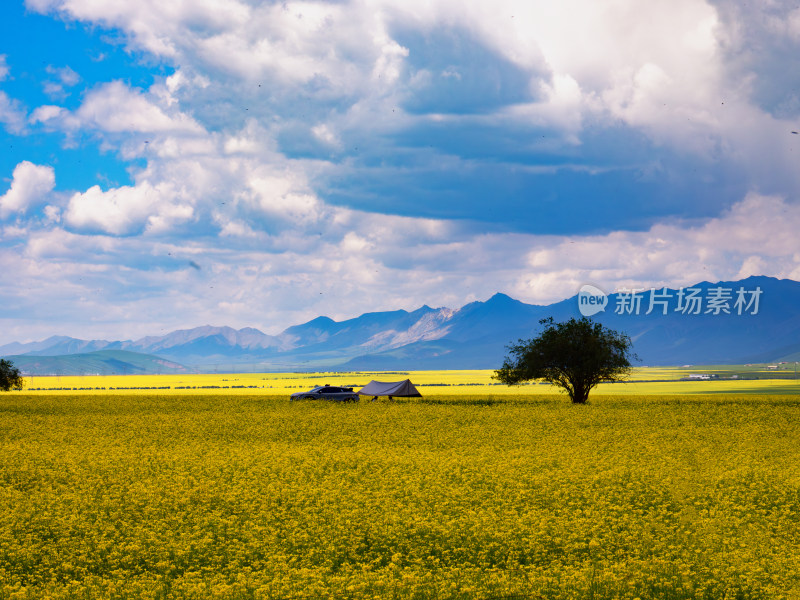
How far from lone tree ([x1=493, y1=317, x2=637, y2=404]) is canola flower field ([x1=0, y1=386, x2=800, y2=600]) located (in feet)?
123

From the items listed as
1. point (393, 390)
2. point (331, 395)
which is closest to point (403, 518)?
point (331, 395)

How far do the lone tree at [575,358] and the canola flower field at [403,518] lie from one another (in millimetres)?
37410

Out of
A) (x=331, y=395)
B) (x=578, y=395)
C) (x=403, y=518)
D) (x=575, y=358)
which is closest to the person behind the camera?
(x=403, y=518)

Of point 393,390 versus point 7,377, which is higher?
point 393,390

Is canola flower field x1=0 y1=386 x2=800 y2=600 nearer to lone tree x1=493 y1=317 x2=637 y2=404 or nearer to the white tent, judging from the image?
lone tree x1=493 y1=317 x2=637 y2=404

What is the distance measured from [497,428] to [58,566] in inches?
1488

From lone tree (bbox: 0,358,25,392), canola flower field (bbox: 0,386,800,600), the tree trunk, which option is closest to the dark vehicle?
the tree trunk

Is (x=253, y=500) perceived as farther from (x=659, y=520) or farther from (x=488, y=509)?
(x=659, y=520)

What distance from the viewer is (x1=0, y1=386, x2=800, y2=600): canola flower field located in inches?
687

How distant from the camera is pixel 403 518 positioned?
913 inches

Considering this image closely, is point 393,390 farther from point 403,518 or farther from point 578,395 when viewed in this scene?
point 403,518

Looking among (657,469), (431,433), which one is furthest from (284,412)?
(657,469)

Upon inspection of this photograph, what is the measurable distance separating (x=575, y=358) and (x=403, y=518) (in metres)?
65.2

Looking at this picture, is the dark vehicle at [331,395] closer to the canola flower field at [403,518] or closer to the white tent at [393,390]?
the white tent at [393,390]
